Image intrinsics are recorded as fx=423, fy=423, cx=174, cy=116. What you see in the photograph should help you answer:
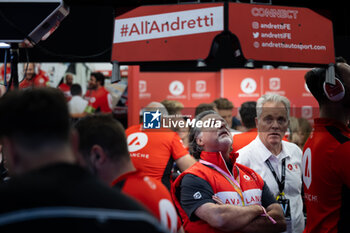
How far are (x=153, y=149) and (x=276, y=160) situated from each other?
0.99 metres

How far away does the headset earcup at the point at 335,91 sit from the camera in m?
2.20

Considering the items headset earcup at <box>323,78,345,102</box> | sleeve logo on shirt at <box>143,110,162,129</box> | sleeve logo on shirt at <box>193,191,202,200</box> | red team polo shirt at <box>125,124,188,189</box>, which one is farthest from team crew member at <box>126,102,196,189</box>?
headset earcup at <box>323,78,345,102</box>

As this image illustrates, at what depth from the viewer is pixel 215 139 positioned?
7.91 ft

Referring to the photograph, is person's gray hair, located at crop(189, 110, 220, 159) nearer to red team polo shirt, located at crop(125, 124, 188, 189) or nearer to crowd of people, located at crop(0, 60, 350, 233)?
crowd of people, located at crop(0, 60, 350, 233)

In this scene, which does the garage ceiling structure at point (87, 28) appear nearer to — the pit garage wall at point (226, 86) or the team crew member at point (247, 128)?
the pit garage wall at point (226, 86)

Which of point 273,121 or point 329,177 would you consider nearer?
point 329,177

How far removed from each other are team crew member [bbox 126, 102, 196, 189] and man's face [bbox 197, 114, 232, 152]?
2.98 ft

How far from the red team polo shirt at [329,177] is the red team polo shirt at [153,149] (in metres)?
1.32

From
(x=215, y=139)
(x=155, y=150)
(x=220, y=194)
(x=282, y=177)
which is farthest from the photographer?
(x=155, y=150)

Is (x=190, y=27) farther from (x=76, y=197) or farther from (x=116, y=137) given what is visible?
(x=76, y=197)

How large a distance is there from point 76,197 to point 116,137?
584mm

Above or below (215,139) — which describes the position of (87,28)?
above

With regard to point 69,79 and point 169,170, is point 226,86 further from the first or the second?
point 169,170

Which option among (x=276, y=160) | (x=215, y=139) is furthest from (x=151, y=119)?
(x=276, y=160)
